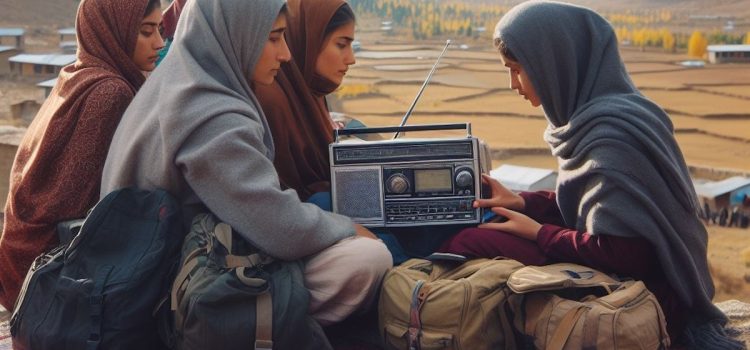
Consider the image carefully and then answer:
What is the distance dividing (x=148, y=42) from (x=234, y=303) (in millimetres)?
1269

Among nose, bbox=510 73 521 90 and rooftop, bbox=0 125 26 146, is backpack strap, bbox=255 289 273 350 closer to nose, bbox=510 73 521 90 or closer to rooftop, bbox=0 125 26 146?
nose, bbox=510 73 521 90

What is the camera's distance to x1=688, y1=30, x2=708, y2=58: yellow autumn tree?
674 inches

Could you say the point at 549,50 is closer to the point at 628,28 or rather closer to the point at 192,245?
the point at 192,245

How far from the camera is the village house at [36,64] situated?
605 inches

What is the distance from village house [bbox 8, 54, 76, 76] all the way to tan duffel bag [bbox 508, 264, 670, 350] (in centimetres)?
1383

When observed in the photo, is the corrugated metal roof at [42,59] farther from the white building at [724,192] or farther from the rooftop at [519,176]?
the white building at [724,192]

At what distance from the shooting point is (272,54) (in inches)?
112

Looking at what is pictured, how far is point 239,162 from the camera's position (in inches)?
100.0

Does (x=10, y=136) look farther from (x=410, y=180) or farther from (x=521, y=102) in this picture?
(x=521, y=102)

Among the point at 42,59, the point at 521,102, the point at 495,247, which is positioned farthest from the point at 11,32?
the point at 495,247

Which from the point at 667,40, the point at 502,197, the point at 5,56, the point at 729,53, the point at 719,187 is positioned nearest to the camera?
the point at 502,197

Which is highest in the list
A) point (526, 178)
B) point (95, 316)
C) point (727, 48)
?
point (95, 316)

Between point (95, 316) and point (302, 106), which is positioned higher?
point (302, 106)

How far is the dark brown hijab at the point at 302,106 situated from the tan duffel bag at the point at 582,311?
0.91m
